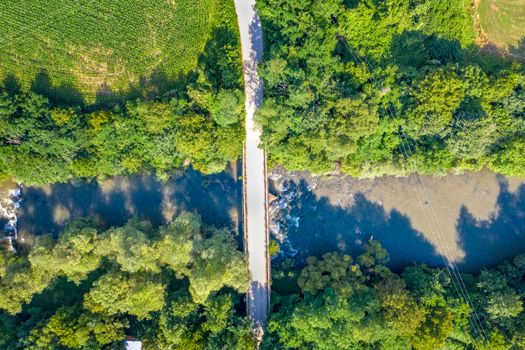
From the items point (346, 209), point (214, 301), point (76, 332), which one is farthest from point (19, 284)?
point (346, 209)

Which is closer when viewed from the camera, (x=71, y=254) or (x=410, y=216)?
(x=71, y=254)

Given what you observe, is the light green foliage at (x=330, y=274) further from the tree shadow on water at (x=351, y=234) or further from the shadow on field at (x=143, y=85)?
the shadow on field at (x=143, y=85)

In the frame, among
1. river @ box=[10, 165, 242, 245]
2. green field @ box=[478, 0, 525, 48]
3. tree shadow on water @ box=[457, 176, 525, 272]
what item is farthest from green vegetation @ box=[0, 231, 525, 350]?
green field @ box=[478, 0, 525, 48]

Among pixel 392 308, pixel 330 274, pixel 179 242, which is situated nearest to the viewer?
pixel 179 242

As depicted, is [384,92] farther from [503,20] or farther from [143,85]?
[143,85]

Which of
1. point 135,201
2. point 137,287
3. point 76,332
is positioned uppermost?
point 135,201

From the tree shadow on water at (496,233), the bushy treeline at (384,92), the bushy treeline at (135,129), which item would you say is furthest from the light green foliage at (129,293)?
the tree shadow on water at (496,233)
